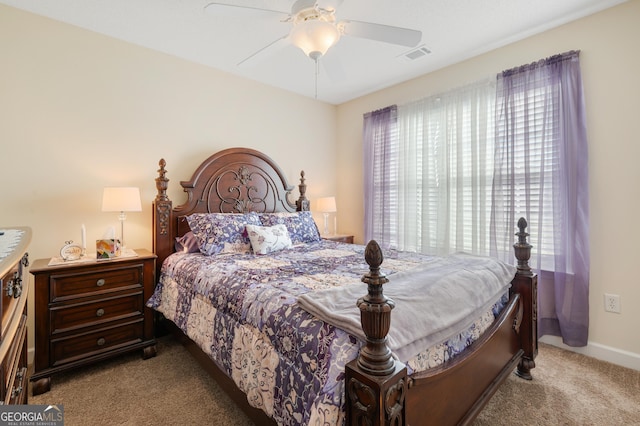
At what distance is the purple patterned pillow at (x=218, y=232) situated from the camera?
2.57m

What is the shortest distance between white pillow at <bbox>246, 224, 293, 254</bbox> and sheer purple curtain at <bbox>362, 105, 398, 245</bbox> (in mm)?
1433

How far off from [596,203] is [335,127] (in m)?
3.11

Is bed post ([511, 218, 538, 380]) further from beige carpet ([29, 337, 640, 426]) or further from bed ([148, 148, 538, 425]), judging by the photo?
beige carpet ([29, 337, 640, 426])

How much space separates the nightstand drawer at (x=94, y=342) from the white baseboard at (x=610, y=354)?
3473 millimetres

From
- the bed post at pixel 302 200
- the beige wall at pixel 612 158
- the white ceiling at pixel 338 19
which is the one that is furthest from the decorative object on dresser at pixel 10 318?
the beige wall at pixel 612 158

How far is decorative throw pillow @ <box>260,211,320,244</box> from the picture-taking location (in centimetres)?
310

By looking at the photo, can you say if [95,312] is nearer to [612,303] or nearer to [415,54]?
[415,54]

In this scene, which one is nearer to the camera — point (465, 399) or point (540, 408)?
point (465, 399)

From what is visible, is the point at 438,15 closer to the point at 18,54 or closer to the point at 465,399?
the point at 465,399

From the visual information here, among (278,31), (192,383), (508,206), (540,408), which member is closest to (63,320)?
(192,383)

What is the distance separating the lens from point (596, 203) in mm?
2338

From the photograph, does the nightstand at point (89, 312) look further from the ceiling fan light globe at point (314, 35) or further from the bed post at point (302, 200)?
the ceiling fan light globe at point (314, 35)

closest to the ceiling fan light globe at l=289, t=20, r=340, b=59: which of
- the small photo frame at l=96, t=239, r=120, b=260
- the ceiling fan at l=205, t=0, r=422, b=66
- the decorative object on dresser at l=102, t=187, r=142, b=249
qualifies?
the ceiling fan at l=205, t=0, r=422, b=66

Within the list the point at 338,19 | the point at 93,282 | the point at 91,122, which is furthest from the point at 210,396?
the point at 338,19
